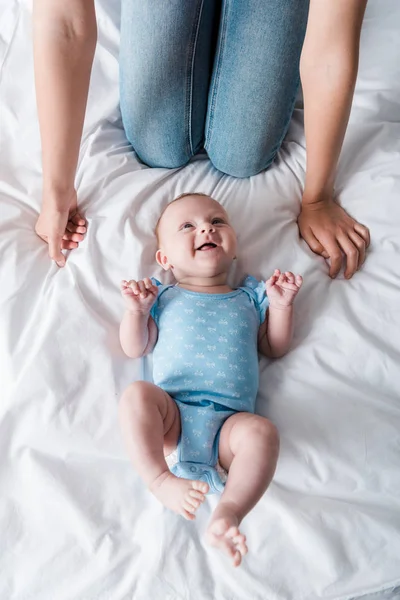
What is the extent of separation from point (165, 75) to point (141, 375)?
25.5 inches

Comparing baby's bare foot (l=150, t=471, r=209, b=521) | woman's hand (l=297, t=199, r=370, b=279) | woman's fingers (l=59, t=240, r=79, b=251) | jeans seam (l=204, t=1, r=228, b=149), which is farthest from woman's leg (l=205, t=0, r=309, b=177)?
baby's bare foot (l=150, t=471, r=209, b=521)

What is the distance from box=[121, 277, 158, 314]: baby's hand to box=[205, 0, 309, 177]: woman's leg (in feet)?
1.42

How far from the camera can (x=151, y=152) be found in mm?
1312

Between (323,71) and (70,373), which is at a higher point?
(323,71)

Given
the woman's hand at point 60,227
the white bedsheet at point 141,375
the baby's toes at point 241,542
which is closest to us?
the baby's toes at point 241,542

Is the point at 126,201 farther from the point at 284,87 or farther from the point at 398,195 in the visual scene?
the point at 398,195

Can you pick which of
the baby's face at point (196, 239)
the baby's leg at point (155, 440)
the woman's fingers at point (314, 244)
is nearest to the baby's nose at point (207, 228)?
the baby's face at point (196, 239)

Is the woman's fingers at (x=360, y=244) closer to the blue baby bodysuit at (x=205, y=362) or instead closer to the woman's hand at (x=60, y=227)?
the blue baby bodysuit at (x=205, y=362)

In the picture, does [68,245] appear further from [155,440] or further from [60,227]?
[155,440]

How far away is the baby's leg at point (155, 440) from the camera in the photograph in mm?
816

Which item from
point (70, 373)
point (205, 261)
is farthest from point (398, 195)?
point (70, 373)

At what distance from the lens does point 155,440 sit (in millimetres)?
878

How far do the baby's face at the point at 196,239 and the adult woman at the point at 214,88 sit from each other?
0.60 ft

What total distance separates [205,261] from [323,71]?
421 mm
